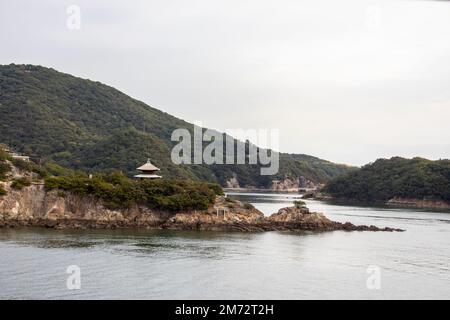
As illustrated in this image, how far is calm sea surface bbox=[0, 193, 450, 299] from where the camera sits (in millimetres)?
15156

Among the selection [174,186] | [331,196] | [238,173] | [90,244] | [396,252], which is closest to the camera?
[90,244]

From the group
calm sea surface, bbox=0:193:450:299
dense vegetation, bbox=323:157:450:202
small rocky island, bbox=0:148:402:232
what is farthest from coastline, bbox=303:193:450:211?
calm sea surface, bbox=0:193:450:299

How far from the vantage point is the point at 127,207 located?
31812 millimetres

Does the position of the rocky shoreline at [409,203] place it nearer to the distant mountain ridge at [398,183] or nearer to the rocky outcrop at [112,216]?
the distant mountain ridge at [398,183]

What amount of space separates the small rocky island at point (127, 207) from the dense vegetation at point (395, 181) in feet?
121

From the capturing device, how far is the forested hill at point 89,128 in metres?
61.9

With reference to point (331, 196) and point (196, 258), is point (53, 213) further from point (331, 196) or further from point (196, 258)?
point (331, 196)

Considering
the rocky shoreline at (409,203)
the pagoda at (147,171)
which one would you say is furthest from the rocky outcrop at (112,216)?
the rocky shoreline at (409,203)

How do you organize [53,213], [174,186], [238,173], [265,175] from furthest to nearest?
[265,175] < [238,173] < [174,186] < [53,213]

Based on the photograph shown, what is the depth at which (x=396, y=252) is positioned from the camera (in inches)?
976

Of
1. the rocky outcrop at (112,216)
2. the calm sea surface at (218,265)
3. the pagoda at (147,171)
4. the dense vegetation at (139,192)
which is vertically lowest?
the calm sea surface at (218,265)

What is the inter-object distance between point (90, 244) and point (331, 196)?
61.7 m

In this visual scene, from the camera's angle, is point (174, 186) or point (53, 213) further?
point (174, 186)

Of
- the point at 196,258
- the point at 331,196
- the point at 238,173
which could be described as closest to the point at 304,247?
the point at 196,258
